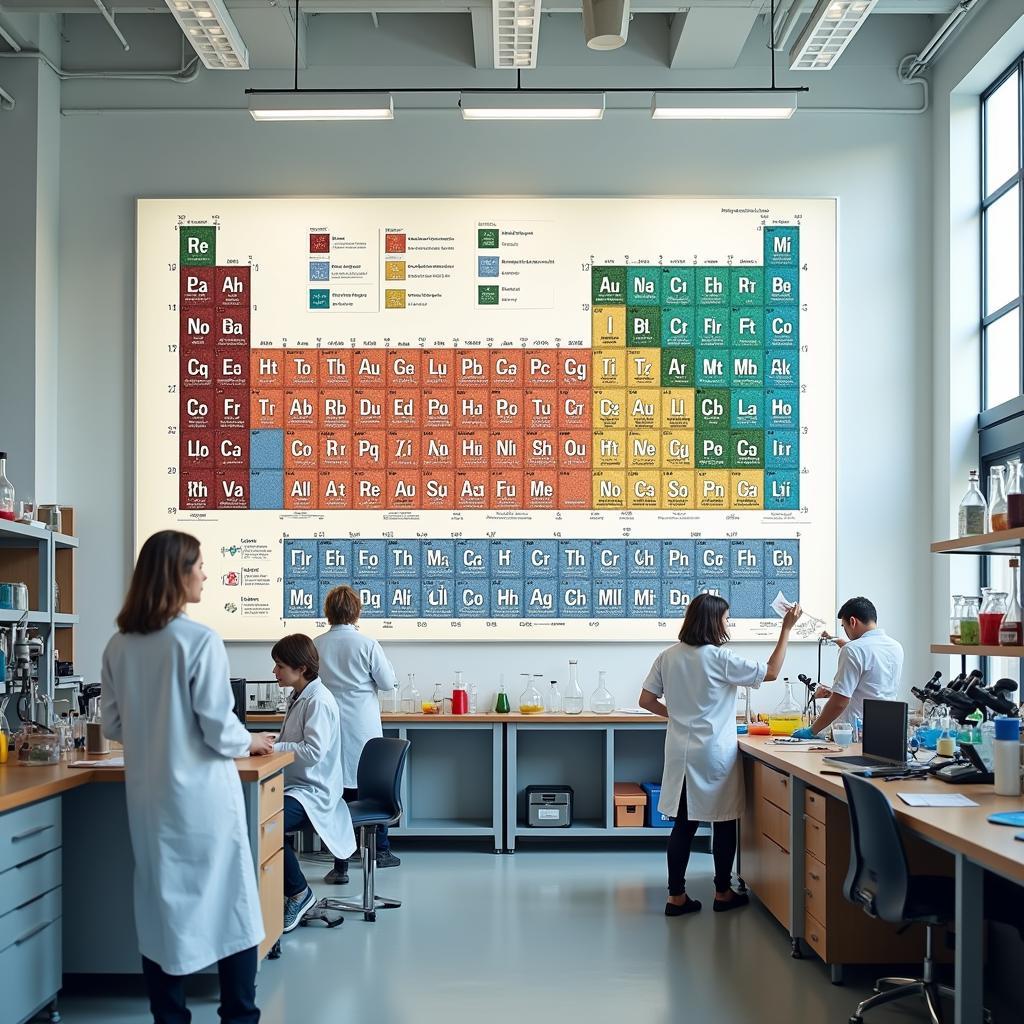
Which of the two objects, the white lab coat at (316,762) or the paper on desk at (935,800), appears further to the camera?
the white lab coat at (316,762)

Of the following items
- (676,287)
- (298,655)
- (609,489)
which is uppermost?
(676,287)

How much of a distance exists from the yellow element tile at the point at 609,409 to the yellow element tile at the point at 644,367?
10cm

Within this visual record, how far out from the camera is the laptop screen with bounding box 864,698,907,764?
14.7 feet

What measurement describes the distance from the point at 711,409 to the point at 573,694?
6.08ft

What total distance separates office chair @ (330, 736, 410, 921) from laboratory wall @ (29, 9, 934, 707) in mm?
2839

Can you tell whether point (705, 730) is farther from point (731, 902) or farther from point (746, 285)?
point (746, 285)

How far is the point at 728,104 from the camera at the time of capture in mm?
5918

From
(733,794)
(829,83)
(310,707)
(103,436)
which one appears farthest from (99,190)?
(733,794)

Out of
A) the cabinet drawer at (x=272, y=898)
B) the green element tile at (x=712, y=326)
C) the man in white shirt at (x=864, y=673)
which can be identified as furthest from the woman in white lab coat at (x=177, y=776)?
the green element tile at (x=712, y=326)

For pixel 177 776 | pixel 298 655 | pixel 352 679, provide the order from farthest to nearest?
pixel 352 679 → pixel 298 655 → pixel 177 776

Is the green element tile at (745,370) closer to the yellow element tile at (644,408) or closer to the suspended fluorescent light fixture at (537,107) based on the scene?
the yellow element tile at (644,408)

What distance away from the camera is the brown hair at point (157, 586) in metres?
3.13

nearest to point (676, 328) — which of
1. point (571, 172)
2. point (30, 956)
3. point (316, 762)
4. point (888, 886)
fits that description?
point (571, 172)

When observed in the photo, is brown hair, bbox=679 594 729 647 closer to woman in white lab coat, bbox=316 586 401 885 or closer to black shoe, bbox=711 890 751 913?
black shoe, bbox=711 890 751 913
